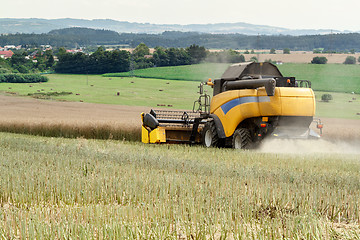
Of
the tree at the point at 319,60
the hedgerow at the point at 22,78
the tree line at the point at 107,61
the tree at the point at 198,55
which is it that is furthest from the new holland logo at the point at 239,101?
the tree line at the point at 107,61

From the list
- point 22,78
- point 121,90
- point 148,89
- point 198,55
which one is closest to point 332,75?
point 148,89

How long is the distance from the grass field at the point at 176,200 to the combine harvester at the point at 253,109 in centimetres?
195

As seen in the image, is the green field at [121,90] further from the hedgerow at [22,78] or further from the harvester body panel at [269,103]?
the harvester body panel at [269,103]

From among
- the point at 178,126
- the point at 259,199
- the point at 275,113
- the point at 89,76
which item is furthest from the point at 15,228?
the point at 89,76

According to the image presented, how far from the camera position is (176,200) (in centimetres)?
726

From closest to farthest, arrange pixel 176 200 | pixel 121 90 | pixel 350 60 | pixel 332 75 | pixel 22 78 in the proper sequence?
pixel 176 200, pixel 332 75, pixel 350 60, pixel 121 90, pixel 22 78

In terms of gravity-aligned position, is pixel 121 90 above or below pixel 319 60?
below

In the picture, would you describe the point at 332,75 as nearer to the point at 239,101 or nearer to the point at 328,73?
the point at 328,73

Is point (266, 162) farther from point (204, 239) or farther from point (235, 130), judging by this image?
point (204, 239)

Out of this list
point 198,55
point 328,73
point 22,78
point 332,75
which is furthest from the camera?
point 22,78

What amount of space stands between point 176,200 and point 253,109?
7432 mm

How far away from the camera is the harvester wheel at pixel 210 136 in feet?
52.4

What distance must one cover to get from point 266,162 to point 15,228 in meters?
7.67

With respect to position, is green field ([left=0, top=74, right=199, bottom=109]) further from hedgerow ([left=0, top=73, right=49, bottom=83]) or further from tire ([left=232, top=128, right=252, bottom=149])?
tire ([left=232, top=128, right=252, bottom=149])
